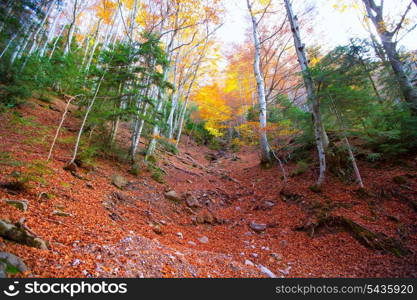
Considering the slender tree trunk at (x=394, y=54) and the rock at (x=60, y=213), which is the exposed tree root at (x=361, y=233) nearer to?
the slender tree trunk at (x=394, y=54)

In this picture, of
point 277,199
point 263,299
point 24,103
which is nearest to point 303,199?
point 277,199

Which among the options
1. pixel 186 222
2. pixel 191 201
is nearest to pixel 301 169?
pixel 191 201

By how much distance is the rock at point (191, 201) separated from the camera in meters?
5.78

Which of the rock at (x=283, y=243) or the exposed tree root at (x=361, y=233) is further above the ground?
the exposed tree root at (x=361, y=233)

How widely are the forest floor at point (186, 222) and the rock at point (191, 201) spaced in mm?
32

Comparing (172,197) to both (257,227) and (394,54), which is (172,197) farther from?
(394,54)

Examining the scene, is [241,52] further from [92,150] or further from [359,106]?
[92,150]

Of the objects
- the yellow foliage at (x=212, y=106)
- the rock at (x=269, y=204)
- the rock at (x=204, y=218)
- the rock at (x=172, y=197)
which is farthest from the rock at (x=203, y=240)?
the yellow foliage at (x=212, y=106)

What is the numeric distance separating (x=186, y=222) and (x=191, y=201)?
1060 millimetres

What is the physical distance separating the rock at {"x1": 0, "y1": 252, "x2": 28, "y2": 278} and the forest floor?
0.07 m

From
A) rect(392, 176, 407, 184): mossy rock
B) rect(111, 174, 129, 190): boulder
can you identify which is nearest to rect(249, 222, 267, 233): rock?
rect(392, 176, 407, 184): mossy rock

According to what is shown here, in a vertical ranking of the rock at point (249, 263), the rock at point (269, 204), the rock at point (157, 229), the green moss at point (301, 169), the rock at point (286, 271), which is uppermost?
the green moss at point (301, 169)

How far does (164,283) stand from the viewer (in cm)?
192

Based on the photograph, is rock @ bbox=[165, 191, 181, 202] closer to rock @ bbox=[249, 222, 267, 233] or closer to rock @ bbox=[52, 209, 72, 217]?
rock @ bbox=[249, 222, 267, 233]
